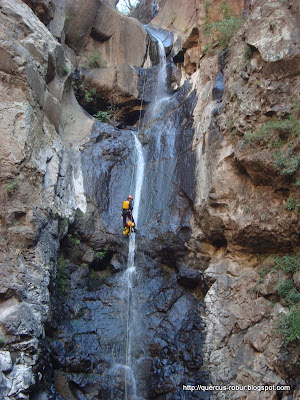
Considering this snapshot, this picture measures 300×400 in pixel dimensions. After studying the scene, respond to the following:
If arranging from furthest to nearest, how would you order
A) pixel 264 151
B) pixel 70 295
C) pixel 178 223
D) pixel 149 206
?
pixel 149 206 < pixel 178 223 < pixel 70 295 < pixel 264 151

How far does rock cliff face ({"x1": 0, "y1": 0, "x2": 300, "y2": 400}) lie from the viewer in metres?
8.17

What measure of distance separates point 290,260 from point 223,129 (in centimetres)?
455

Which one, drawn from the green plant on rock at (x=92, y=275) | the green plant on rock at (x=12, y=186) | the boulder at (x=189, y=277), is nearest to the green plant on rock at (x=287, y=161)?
the boulder at (x=189, y=277)

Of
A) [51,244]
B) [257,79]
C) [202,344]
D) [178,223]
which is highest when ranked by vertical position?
[257,79]

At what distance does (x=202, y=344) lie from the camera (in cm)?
944

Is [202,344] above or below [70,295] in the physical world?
below

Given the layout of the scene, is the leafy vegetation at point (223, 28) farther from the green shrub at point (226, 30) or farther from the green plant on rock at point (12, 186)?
the green plant on rock at point (12, 186)

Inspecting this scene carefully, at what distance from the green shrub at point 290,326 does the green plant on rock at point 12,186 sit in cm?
724

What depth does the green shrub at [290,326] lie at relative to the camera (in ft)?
23.5

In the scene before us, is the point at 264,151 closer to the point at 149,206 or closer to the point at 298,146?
the point at 298,146

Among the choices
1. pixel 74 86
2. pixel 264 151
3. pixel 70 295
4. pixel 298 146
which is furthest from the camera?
pixel 74 86

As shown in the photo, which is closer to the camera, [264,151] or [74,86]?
[264,151]

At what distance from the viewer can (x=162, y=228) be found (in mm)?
11836

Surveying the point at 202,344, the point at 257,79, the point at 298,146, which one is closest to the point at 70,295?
the point at 202,344
